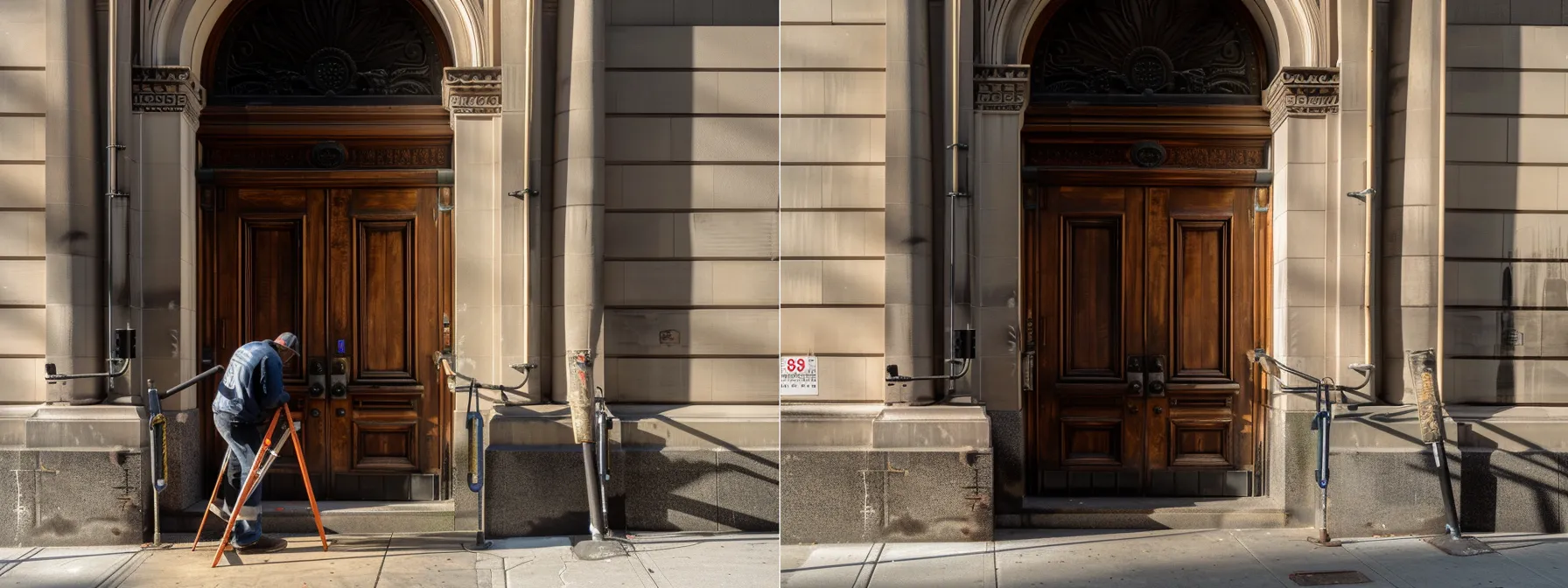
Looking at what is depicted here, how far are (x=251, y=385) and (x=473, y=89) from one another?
122 inches

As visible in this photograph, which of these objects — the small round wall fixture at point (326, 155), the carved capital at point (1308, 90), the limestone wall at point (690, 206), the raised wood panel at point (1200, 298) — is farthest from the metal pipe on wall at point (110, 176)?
the carved capital at point (1308, 90)

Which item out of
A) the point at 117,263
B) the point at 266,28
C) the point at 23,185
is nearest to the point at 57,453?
the point at 117,263

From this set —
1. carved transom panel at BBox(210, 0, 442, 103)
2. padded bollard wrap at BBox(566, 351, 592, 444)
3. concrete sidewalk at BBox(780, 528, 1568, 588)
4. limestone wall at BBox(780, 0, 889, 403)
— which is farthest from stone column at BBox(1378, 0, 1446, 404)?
carved transom panel at BBox(210, 0, 442, 103)

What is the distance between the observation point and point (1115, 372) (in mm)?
11906

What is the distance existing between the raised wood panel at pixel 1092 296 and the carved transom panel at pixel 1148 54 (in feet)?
4.41

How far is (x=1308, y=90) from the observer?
11.2 metres

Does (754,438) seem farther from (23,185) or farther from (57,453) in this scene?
(23,185)

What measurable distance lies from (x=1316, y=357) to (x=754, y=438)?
5693 millimetres

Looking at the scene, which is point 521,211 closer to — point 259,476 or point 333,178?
point 333,178

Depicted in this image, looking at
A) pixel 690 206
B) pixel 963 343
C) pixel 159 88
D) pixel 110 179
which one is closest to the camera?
pixel 690 206

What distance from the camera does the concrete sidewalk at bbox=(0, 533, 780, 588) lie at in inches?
328

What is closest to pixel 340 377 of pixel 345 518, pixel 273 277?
pixel 273 277

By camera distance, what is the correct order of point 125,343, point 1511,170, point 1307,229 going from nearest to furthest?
point 125,343 < point 1511,170 < point 1307,229

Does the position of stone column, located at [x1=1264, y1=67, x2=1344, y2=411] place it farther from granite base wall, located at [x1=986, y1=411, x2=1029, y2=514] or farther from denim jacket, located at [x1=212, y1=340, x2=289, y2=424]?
denim jacket, located at [x1=212, y1=340, x2=289, y2=424]
